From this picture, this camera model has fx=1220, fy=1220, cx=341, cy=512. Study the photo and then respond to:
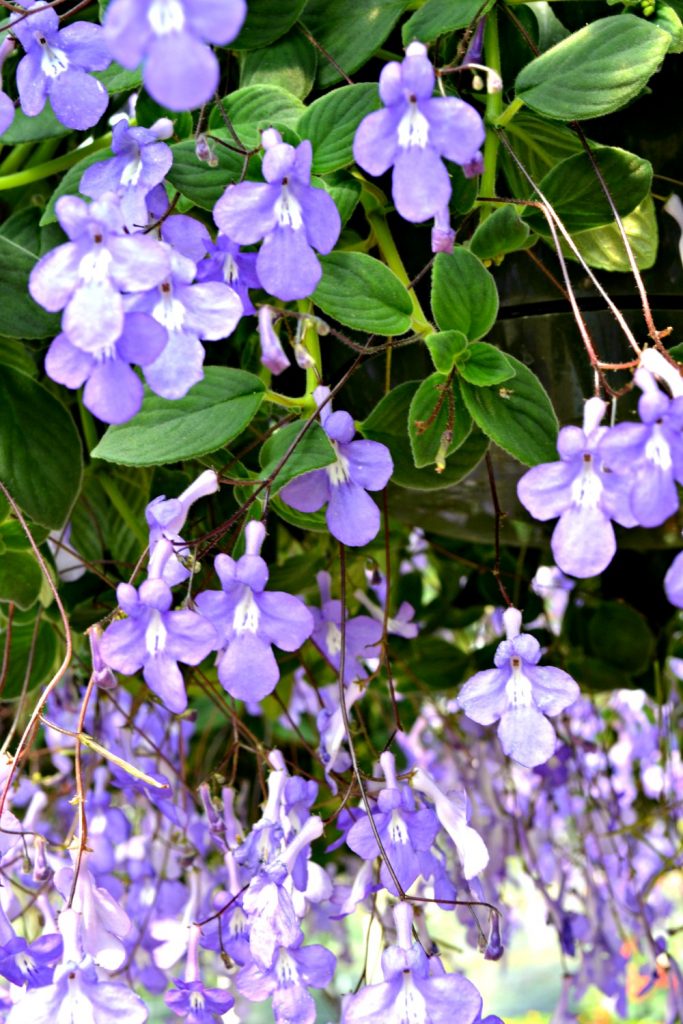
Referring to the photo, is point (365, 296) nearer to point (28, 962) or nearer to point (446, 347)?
point (446, 347)

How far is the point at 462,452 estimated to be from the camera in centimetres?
48

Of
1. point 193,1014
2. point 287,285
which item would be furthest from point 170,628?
point 193,1014

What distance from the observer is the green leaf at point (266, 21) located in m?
0.46

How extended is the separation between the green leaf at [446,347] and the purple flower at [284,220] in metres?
0.07

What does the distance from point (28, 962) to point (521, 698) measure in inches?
8.2

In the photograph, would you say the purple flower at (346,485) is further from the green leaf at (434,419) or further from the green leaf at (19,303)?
the green leaf at (19,303)

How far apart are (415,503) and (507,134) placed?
0.20 meters

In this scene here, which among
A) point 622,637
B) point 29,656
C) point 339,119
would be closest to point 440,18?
point 339,119

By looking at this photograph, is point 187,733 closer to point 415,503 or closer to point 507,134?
point 415,503

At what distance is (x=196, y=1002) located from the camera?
510 mm

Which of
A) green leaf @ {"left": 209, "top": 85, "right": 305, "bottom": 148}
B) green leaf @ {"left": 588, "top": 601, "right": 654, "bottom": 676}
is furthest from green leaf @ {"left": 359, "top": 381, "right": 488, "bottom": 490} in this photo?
green leaf @ {"left": 588, "top": 601, "right": 654, "bottom": 676}

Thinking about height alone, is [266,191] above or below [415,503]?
above

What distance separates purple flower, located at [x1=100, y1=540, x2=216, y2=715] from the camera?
367 millimetres

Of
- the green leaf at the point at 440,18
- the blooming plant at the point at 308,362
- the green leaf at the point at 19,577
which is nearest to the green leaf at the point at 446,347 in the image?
the blooming plant at the point at 308,362
